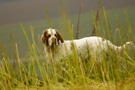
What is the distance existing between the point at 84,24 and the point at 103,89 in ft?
6.27

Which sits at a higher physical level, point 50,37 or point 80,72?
point 50,37

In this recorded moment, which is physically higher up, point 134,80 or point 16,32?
point 16,32

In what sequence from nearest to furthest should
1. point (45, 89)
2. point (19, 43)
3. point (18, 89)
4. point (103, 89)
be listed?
point (103, 89)
point (45, 89)
point (18, 89)
point (19, 43)

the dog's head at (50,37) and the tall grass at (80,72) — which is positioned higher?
the dog's head at (50,37)

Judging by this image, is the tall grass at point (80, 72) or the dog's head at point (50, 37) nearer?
the tall grass at point (80, 72)

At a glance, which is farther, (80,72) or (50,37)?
(50,37)

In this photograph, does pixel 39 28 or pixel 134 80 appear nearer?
pixel 134 80

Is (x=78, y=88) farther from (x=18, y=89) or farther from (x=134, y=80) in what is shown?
(x=18, y=89)

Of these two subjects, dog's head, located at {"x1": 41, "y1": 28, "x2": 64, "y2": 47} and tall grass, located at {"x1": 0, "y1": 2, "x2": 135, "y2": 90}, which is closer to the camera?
tall grass, located at {"x1": 0, "y1": 2, "x2": 135, "y2": 90}

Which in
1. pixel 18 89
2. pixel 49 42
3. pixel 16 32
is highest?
pixel 16 32

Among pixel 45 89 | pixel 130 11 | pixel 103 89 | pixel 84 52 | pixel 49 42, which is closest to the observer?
pixel 103 89

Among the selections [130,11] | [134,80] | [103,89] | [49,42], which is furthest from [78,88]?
[130,11]

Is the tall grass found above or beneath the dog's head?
beneath

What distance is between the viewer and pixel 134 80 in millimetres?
893
